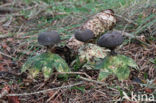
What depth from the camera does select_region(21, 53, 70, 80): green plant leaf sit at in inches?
68.9

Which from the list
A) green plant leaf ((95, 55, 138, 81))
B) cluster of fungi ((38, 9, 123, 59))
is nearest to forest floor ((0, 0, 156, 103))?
green plant leaf ((95, 55, 138, 81))

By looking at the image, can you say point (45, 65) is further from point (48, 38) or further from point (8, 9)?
point (8, 9)

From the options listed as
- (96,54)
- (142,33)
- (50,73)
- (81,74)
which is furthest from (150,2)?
(50,73)

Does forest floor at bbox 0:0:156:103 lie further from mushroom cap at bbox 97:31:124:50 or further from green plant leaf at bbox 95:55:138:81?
mushroom cap at bbox 97:31:124:50

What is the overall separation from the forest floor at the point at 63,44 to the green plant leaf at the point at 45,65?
0.28ft

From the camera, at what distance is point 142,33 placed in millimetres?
2396

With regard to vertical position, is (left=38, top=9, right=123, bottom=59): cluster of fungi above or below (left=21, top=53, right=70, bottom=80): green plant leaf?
above

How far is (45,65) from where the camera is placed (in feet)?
5.80

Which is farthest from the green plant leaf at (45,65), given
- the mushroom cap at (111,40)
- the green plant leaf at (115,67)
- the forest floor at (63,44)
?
the mushroom cap at (111,40)

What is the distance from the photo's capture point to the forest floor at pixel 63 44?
156cm

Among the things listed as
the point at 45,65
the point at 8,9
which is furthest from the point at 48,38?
the point at 8,9

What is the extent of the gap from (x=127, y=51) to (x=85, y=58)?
514mm

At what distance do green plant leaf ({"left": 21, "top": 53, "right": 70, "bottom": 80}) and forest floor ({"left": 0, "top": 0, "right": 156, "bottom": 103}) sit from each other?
3.3 inches

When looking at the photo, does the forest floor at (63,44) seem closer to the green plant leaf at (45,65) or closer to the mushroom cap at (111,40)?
the green plant leaf at (45,65)
